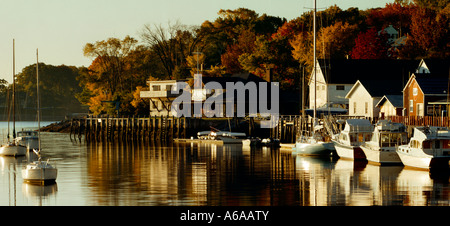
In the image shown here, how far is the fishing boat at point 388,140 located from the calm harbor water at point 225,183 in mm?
850

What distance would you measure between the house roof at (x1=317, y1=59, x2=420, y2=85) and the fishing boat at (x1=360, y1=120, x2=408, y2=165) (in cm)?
4210

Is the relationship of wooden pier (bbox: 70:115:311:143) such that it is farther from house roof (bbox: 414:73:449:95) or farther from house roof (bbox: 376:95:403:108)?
house roof (bbox: 414:73:449:95)

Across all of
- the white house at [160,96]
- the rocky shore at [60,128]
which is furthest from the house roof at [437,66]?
the rocky shore at [60,128]

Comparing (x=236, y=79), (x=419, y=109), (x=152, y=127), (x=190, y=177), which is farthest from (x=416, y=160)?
(x=236, y=79)

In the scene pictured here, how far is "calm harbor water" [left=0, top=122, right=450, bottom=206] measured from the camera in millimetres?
39938

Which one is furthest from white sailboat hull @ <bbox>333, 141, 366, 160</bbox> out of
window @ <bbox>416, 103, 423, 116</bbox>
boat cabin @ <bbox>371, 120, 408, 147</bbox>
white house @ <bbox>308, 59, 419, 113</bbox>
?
white house @ <bbox>308, 59, 419, 113</bbox>

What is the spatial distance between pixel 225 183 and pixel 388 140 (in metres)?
15.4

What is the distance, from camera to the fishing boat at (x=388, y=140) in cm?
5594

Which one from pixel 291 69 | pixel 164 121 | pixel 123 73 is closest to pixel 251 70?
pixel 291 69

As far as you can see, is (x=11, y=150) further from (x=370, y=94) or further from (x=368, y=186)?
(x=368, y=186)

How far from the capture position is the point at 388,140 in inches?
2212
